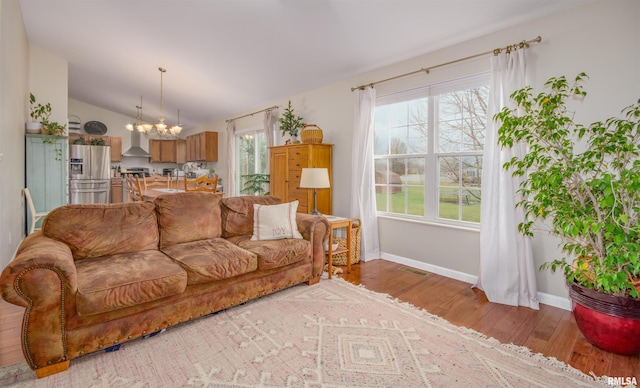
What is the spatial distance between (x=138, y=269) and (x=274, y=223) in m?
1.29

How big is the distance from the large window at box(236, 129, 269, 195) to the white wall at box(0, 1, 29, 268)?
3.23 m

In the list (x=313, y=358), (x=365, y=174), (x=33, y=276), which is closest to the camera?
(x=33, y=276)

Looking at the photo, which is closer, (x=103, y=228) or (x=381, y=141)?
(x=103, y=228)

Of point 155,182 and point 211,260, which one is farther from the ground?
point 155,182

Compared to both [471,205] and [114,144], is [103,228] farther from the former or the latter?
[114,144]

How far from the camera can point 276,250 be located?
9.00 ft

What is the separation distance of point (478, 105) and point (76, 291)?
12.2 feet

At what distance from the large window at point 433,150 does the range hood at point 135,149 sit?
7.51 meters

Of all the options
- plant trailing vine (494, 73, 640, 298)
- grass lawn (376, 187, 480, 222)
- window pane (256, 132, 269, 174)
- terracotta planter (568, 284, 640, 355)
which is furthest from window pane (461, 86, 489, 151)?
window pane (256, 132, 269, 174)

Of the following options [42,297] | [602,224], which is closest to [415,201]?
[602,224]

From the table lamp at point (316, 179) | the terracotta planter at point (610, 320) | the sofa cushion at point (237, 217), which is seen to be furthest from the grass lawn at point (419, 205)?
the sofa cushion at point (237, 217)

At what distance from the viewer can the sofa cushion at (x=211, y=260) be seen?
227 centimetres

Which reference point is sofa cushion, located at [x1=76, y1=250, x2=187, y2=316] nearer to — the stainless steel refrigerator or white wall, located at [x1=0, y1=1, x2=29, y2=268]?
white wall, located at [x1=0, y1=1, x2=29, y2=268]

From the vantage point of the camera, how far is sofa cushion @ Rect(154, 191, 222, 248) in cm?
281
